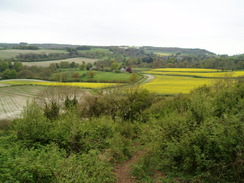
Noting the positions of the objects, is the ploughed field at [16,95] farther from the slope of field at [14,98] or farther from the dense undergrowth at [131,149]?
the dense undergrowth at [131,149]

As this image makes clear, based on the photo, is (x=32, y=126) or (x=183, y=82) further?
(x=183, y=82)

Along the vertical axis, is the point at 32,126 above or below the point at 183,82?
below

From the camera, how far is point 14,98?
49.9m

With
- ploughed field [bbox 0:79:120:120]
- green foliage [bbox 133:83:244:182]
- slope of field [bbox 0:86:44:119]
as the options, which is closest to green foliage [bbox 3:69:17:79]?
ploughed field [bbox 0:79:120:120]

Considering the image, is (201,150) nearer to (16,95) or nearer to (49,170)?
(49,170)

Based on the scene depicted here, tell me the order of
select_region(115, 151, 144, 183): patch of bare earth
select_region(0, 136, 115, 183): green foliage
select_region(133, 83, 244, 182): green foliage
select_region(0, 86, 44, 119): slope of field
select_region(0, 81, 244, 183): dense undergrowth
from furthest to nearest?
select_region(0, 86, 44, 119): slope of field
select_region(115, 151, 144, 183): patch of bare earth
select_region(133, 83, 244, 182): green foliage
select_region(0, 81, 244, 183): dense undergrowth
select_region(0, 136, 115, 183): green foliage

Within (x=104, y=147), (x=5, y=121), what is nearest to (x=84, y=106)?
(x=5, y=121)

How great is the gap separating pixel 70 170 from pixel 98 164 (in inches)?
70.7

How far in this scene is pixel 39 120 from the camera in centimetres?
1538

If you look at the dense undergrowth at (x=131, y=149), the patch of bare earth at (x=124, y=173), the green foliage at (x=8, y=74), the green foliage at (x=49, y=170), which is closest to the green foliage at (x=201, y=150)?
the dense undergrowth at (x=131, y=149)

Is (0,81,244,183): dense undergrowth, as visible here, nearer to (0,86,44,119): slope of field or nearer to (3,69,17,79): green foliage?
(0,86,44,119): slope of field

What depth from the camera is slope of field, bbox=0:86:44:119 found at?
133 ft

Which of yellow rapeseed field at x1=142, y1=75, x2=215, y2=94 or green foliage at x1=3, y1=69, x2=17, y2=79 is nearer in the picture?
yellow rapeseed field at x1=142, y1=75, x2=215, y2=94

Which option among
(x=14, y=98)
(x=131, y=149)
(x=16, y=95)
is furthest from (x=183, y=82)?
(x=131, y=149)
